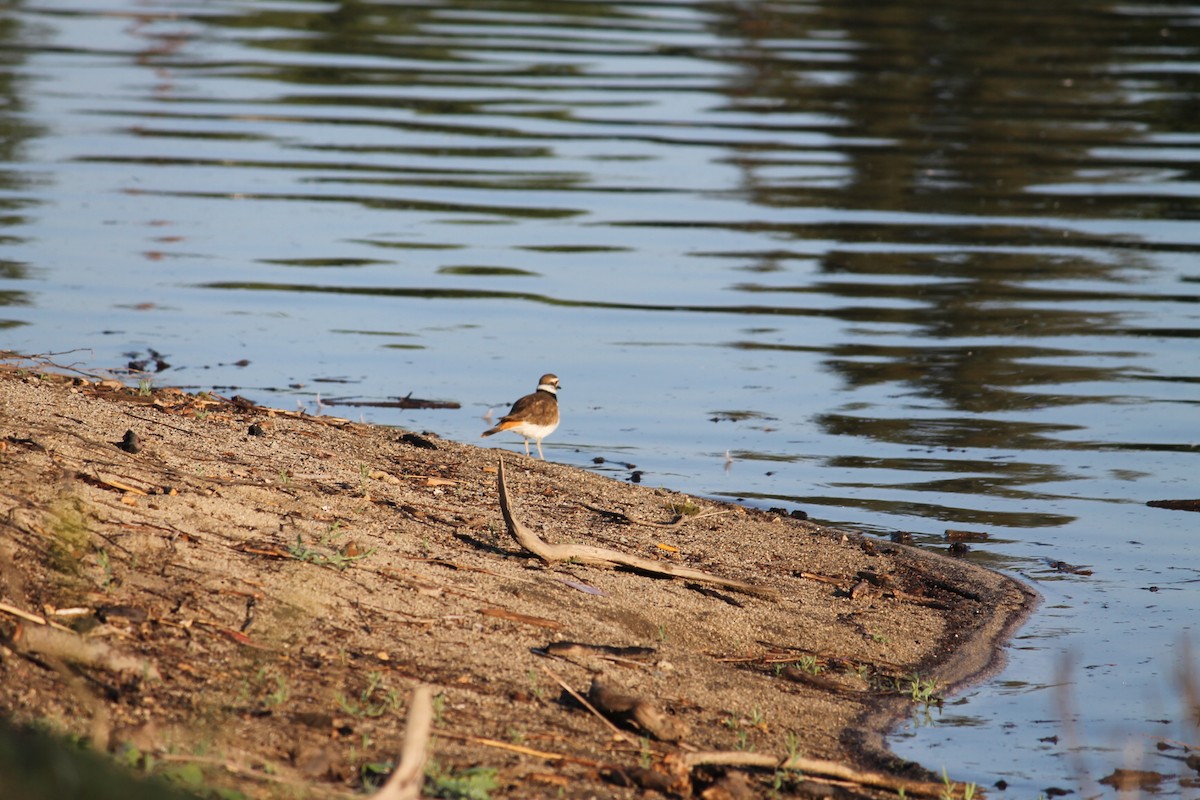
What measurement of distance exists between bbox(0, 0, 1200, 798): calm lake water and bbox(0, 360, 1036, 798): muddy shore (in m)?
0.56

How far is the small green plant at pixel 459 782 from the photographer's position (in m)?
4.55

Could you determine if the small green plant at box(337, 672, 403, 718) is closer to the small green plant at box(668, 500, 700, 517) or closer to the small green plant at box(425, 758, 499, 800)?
the small green plant at box(425, 758, 499, 800)

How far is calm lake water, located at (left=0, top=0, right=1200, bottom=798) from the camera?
9.09 m

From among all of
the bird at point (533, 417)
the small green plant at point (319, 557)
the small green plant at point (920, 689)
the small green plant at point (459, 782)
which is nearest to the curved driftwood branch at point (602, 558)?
the small green plant at point (319, 557)

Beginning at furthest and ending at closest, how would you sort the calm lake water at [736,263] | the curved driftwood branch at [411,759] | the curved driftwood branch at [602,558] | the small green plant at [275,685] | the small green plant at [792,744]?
the calm lake water at [736,263]
the curved driftwood branch at [602,558]
the small green plant at [792,744]
the small green plant at [275,685]
the curved driftwood branch at [411,759]

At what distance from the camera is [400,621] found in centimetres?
584

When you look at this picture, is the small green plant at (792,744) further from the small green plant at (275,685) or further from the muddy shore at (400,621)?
the small green plant at (275,685)

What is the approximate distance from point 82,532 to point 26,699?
1.09m

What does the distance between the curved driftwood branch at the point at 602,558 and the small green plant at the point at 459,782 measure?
1842 mm

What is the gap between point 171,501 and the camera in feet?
20.3

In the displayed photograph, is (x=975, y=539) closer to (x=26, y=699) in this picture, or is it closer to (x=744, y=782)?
(x=744, y=782)

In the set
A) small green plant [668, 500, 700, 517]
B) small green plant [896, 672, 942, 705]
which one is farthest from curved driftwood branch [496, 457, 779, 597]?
small green plant [668, 500, 700, 517]

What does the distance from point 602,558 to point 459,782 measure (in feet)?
7.59

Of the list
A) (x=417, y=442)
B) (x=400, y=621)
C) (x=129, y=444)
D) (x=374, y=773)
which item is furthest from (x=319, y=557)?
(x=417, y=442)
